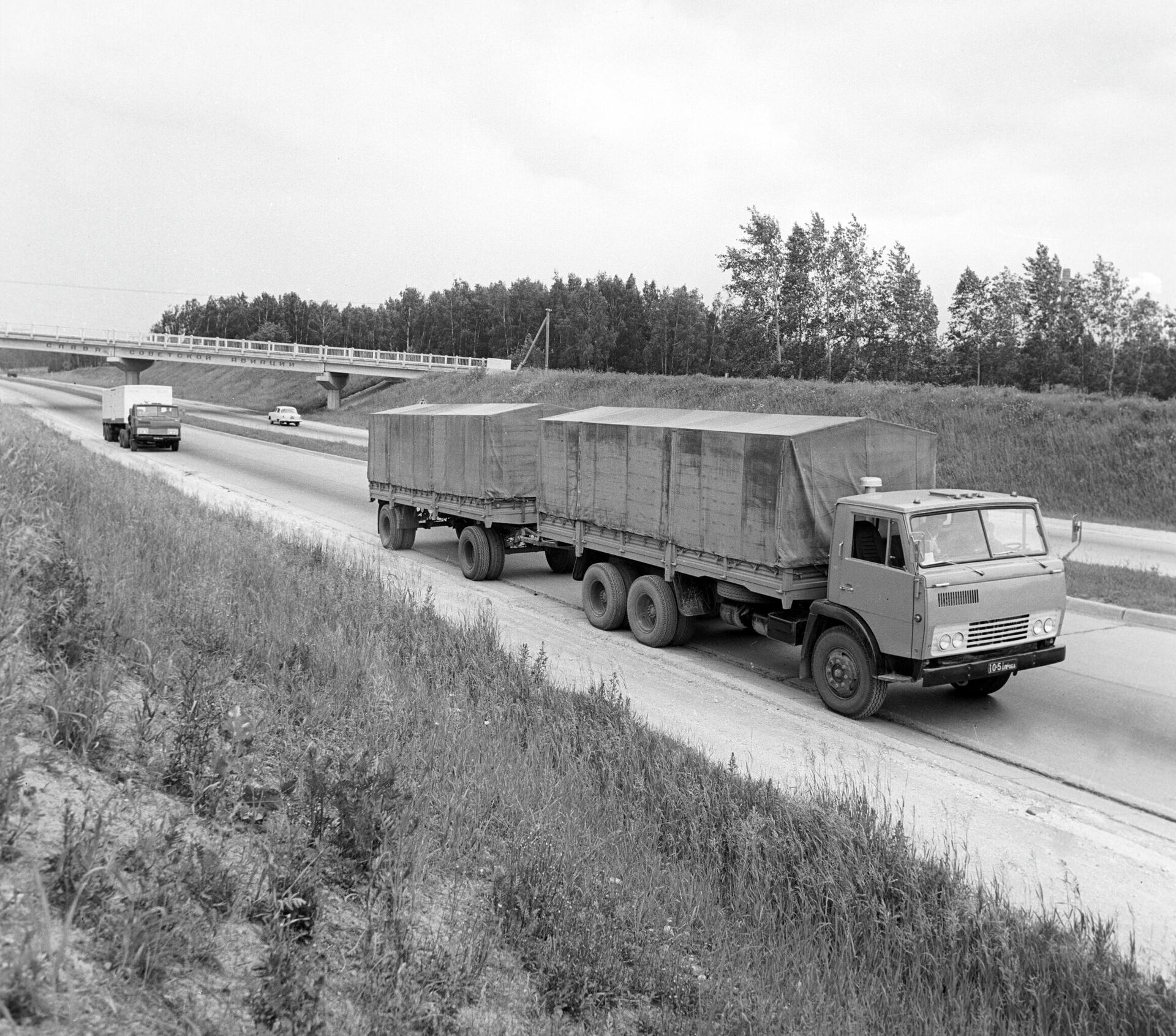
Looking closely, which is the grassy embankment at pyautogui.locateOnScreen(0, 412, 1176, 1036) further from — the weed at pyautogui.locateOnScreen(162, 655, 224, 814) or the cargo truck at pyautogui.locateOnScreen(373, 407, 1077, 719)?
the cargo truck at pyautogui.locateOnScreen(373, 407, 1077, 719)

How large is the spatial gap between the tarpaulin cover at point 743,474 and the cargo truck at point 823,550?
21 millimetres

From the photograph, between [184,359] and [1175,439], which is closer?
[1175,439]

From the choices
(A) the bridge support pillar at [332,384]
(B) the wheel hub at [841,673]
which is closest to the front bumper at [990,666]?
(B) the wheel hub at [841,673]

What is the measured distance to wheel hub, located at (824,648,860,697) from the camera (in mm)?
9117

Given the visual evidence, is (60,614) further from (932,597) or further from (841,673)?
(932,597)

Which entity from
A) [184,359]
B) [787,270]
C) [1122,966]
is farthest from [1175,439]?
[184,359]

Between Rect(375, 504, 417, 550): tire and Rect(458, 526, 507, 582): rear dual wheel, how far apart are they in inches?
110

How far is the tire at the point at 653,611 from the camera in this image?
1157 centimetres

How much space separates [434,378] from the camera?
69.6 metres

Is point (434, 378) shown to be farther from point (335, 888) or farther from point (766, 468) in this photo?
point (335, 888)

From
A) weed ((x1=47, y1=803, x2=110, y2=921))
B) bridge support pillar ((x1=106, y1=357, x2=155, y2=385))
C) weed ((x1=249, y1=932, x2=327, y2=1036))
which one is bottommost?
weed ((x1=249, y1=932, x2=327, y2=1036))

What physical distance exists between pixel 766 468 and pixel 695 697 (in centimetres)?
251

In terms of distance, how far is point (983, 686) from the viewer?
977 cm

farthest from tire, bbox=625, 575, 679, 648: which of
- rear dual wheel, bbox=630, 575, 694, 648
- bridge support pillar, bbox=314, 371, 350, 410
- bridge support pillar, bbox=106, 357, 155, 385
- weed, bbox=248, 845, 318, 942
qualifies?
bridge support pillar, bbox=106, 357, 155, 385
